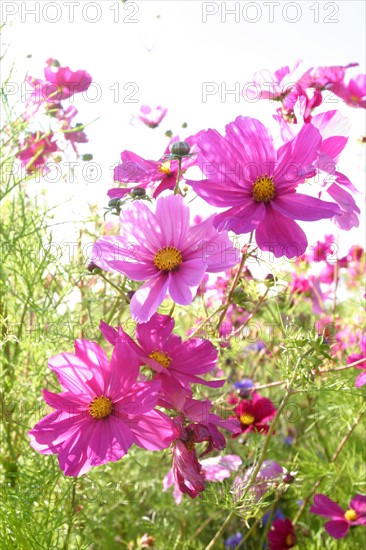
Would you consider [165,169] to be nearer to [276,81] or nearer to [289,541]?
[276,81]

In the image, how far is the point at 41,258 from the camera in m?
0.94

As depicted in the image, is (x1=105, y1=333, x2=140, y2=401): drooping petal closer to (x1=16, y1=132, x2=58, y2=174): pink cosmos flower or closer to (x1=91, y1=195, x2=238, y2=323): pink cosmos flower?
(x1=91, y1=195, x2=238, y2=323): pink cosmos flower

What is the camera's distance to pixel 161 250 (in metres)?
0.56

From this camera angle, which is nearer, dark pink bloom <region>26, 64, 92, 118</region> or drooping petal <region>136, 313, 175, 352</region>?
drooping petal <region>136, 313, 175, 352</region>

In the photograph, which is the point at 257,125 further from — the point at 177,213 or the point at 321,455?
the point at 321,455

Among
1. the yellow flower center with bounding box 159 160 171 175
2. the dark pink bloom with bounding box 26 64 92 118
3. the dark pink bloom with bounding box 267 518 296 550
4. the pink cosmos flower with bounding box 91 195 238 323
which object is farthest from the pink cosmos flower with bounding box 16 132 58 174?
the dark pink bloom with bounding box 267 518 296 550

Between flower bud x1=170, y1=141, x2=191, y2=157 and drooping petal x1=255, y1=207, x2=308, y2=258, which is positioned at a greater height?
flower bud x1=170, y1=141, x2=191, y2=157

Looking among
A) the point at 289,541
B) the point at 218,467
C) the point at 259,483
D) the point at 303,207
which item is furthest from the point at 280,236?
the point at 289,541

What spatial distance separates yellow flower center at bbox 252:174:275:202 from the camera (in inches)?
21.2

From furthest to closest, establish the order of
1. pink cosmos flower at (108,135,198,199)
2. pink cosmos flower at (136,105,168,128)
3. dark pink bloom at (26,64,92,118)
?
pink cosmos flower at (136,105,168,128) < dark pink bloom at (26,64,92,118) < pink cosmos flower at (108,135,198,199)

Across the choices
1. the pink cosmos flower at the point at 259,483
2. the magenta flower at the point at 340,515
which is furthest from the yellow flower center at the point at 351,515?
the pink cosmos flower at the point at 259,483

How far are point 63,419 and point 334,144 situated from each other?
337 millimetres

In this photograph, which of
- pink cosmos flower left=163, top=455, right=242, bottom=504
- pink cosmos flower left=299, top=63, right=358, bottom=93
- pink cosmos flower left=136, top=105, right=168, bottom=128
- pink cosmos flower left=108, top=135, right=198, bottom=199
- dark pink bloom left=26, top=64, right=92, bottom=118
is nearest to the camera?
pink cosmos flower left=108, top=135, right=198, bottom=199

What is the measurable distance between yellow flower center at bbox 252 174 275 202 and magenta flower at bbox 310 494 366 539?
2.03 ft
